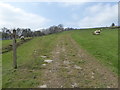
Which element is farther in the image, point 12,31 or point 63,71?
point 12,31

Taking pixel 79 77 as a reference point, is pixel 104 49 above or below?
above

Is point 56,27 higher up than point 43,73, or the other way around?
point 56,27

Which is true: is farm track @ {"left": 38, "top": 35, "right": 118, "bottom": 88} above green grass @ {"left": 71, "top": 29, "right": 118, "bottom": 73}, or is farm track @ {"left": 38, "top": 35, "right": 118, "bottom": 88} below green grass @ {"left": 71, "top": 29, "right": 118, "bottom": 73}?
below

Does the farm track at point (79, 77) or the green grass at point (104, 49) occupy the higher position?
the green grass at point (104, 49)

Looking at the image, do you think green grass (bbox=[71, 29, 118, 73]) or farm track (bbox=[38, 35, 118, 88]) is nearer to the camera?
farm track (bbox=[38, 35, 118, 88])

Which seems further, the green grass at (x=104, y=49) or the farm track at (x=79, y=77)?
the green grass at (x=104, y=49)

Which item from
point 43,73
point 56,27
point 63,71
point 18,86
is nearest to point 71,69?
point 63,71

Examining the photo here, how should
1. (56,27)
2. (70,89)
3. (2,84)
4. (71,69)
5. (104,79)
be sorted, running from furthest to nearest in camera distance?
(56,27), (71,69), (104,79), (2,84), (70,89)

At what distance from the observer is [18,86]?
549 cm

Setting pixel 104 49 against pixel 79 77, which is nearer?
pixel 79 77

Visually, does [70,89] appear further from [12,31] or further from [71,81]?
[12,31]

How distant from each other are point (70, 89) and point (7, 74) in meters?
3.61

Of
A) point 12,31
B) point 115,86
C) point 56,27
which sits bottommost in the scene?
point 115,86

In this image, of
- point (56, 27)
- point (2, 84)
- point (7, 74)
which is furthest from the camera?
point (56, 27)
